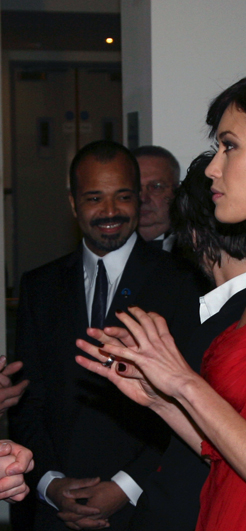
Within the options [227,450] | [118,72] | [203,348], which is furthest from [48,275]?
[118,72]

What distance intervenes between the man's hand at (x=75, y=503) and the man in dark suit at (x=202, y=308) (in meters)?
0.38

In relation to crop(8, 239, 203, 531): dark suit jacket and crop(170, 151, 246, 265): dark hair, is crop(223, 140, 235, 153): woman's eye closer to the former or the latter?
crop(170, 151, 246, 265): dark hair

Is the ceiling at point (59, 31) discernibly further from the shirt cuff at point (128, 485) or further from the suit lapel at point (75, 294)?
the shirt cuff at point (128, 485)

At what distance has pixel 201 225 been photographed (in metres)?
1.93

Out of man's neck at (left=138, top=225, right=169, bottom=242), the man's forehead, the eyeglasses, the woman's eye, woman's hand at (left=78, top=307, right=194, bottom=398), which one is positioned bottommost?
woman's hand at (left=78, top=307, right=194, bottom=398)

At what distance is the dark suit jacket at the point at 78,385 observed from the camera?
210 centimetres

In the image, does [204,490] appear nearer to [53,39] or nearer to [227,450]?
[227,450]

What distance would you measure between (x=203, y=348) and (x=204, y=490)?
36 centimetres

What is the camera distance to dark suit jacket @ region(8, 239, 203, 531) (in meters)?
2.10

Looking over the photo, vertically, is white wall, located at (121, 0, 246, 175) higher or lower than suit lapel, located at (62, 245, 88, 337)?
higher

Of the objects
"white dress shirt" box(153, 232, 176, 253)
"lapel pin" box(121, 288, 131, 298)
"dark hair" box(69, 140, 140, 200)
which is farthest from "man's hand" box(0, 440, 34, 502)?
"white dress shirt" box(153, 232, 176, 253)

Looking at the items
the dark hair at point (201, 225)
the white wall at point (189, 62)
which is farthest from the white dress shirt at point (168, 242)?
the dark hair at point (201, 225)

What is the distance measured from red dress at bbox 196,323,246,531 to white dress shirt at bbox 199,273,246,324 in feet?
0.80

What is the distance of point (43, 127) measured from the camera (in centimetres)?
786
